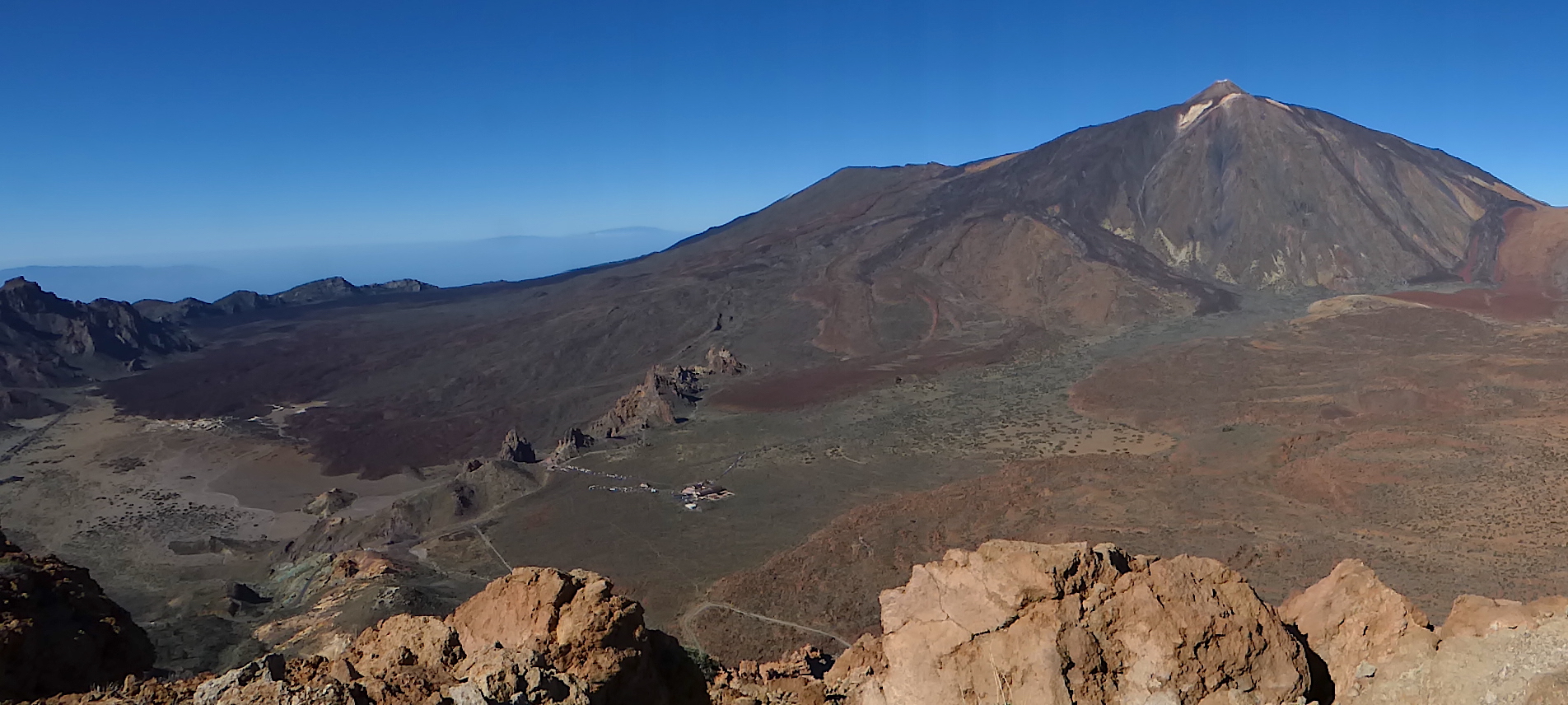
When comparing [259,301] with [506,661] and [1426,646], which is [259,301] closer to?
[506,661]

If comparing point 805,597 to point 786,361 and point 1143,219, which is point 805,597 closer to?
point 786,361

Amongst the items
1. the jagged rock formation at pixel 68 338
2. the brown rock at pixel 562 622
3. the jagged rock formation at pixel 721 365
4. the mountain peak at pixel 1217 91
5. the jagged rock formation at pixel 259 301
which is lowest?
the jagged rock formation at pixel 721 365

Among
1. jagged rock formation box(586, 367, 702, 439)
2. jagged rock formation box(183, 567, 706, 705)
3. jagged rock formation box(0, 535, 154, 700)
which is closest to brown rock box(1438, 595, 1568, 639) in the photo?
jagged rock formation box(183, 567, 706, 705)

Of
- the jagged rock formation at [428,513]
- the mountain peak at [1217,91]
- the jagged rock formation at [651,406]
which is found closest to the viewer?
the jagged rock formation at [428,513]

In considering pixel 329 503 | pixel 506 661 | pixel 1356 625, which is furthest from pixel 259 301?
pixel 1356 625

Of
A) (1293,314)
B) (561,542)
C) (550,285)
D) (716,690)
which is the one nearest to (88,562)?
(561,542)

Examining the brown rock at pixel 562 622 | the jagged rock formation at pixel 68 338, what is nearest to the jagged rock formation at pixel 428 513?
the brown rock at pixel 562 622

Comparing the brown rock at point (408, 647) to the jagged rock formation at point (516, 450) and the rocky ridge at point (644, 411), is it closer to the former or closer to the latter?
the rocky ridge at point (644, 411)

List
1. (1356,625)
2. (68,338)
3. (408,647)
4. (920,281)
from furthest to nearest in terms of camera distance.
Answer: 1. (920,281)
2. (68,338)
3. (1356,625)
4. (408,647)
